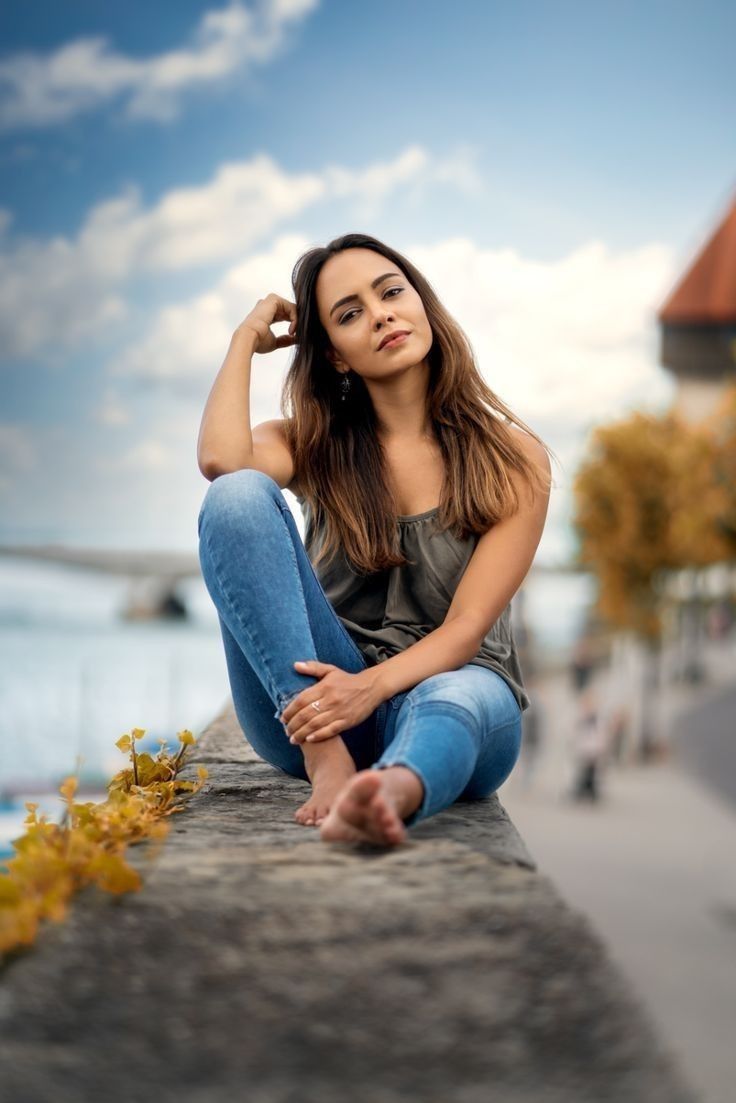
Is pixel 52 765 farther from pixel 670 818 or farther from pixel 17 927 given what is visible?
pixel 17 927

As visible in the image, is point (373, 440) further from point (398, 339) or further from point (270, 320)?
point (270, 320)

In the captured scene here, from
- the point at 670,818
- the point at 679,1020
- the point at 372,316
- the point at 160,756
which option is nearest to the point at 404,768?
the point at 160,756

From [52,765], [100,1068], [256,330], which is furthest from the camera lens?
[52,765]

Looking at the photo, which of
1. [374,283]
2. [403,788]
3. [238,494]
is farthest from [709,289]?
[403,788]

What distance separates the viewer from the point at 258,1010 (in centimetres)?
Result: 132

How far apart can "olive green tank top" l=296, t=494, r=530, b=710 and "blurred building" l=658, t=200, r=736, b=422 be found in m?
28.1

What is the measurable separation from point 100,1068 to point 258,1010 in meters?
0.17

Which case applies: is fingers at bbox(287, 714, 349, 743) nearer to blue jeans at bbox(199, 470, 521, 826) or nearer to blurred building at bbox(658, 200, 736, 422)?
blue jeans at bbox(199, 470, 521, 826)

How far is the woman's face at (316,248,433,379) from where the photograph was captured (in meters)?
2.69

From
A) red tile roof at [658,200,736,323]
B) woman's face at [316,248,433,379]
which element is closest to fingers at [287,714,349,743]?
woman's face at [316,248,433,379]

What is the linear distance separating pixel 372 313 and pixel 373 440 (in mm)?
290

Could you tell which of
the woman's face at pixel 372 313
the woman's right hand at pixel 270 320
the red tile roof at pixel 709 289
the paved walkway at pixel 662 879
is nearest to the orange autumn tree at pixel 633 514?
the paved walkway at pixel 662 879

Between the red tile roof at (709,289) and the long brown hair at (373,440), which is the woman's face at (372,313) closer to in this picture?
the long brown hair at (373,440)

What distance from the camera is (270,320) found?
292 cm
